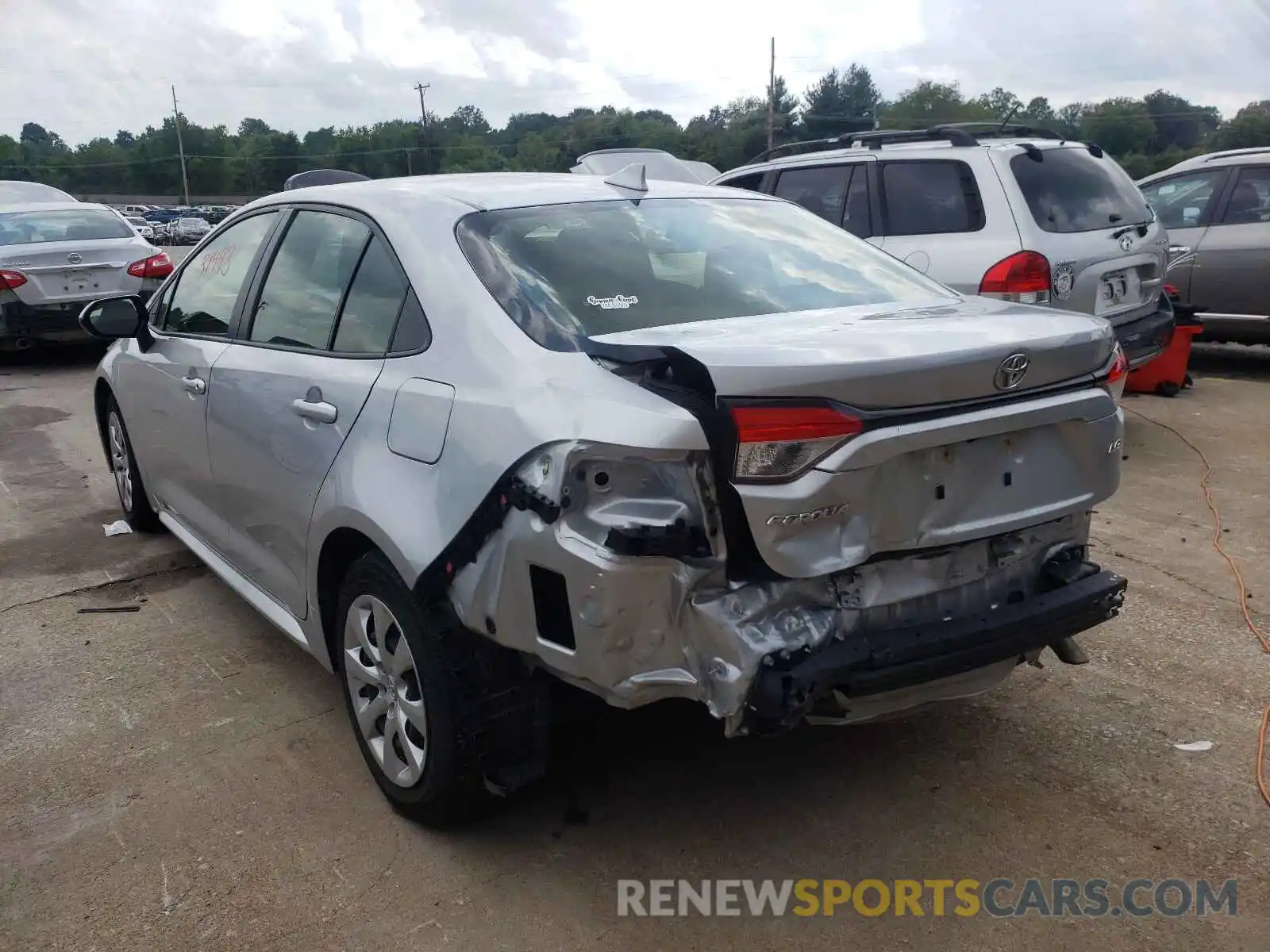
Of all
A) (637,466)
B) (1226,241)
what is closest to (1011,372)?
(637,466)

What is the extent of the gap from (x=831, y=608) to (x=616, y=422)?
0.65 metres

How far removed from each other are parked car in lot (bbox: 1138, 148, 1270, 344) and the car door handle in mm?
7500

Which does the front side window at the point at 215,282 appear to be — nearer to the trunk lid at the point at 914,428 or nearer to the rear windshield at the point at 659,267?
the rear windshield at the point at 659,267

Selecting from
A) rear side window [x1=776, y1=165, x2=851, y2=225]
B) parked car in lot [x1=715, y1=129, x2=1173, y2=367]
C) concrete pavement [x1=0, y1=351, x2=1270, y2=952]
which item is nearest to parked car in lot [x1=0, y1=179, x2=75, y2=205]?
rear side window [x1=776, y1=165, x2=851, y2=225]

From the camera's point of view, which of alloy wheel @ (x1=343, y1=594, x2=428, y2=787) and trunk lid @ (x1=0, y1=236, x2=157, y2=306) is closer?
alloy wheel @ (x1=343, y1=594, x2=428, y2=787)

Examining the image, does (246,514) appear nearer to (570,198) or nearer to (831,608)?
(570,198)

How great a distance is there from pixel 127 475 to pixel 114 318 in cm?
113

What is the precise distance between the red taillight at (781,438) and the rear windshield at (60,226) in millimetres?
10215

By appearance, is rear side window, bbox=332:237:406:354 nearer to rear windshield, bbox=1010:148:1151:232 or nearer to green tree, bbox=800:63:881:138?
rear windshield, bbox=1010:148:1151:232

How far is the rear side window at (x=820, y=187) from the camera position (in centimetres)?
705

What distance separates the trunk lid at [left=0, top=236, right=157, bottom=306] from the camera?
980cm

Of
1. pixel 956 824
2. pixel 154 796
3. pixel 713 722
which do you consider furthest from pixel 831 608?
pixel 154 796

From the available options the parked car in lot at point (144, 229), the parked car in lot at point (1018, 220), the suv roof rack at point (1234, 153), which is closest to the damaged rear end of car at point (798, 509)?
the parked car in lot at point (1018, 220)

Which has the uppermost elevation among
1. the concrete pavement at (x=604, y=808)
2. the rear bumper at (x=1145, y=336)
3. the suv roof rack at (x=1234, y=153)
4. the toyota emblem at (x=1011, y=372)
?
the suv roof rack at (x=1234, y=153)
